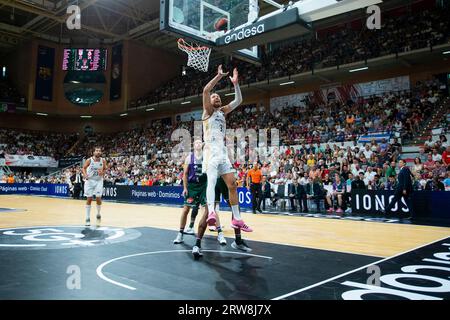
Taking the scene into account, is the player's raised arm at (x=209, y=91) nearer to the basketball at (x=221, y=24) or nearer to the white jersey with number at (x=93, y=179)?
the white jersey with number at (x=93, y=179)

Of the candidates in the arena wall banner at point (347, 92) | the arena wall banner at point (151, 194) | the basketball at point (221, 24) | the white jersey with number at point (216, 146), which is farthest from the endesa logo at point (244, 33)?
the arena wall banner at point (347, 92)

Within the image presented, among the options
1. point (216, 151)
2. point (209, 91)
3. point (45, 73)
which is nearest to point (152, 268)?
point (216, 151)

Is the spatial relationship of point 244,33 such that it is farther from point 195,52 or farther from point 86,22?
point 86,22

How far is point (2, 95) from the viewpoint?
31188 mm

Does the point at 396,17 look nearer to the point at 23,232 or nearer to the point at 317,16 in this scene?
the point at 317,16

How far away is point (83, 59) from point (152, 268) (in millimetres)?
32439

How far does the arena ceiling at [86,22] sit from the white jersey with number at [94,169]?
18347mm

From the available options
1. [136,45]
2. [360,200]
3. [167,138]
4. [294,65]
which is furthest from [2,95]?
[360,200]

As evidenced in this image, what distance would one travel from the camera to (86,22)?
96.1ft

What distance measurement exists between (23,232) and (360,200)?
9.86 meters

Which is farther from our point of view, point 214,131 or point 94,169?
point 94,169

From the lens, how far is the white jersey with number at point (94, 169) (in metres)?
8.35

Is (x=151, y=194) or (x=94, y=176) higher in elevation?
(x=94, y=176)
